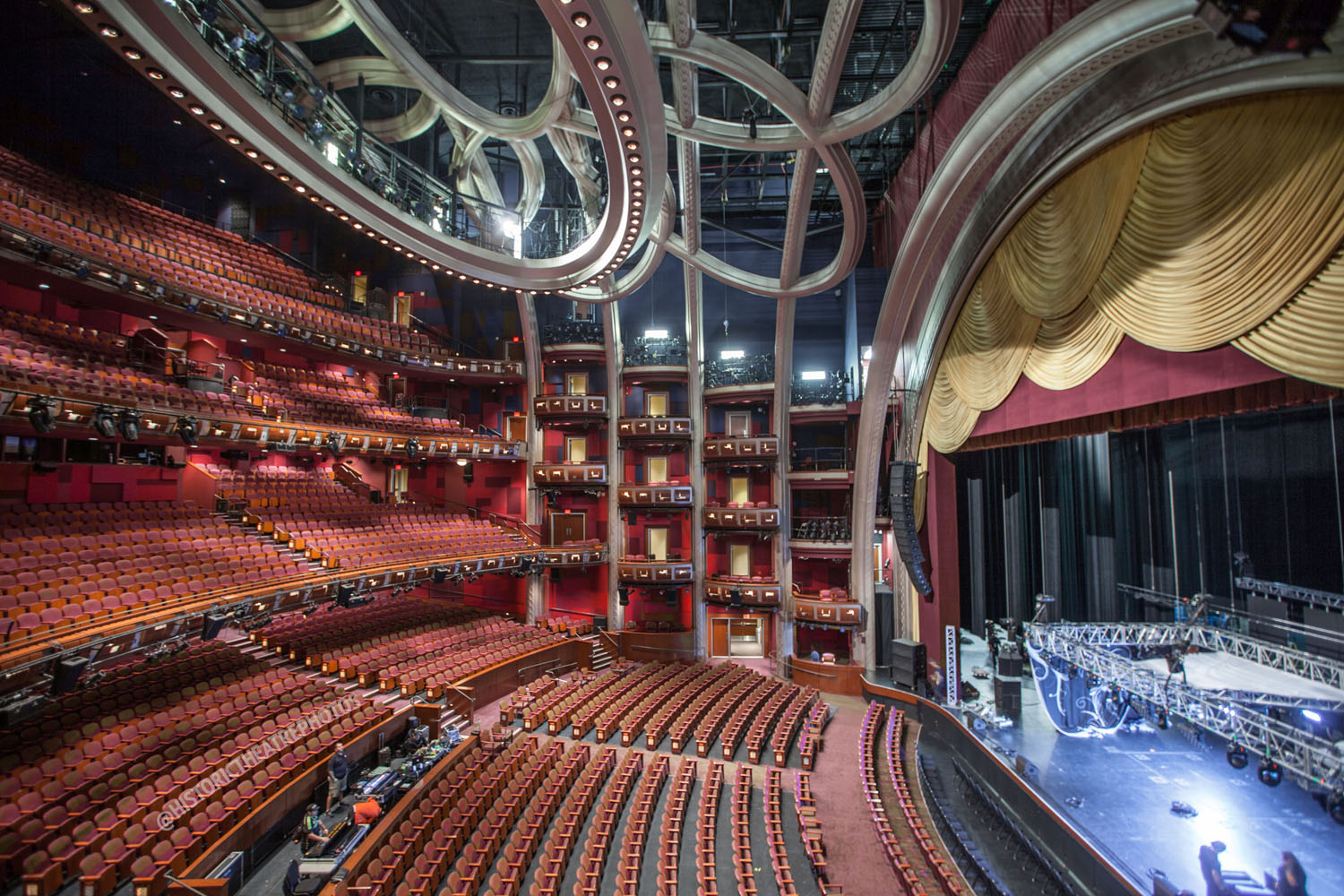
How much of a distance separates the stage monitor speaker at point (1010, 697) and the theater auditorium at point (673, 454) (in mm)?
110

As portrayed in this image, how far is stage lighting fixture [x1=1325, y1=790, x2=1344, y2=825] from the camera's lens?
19.4 ft

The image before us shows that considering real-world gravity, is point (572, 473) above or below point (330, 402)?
below

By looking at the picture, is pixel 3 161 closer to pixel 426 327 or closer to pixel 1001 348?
pixel 426 327

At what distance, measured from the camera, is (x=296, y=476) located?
14.9m

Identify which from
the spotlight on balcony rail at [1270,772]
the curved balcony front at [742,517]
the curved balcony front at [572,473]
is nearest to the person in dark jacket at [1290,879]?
the spotlight on balcony rail at [1270,772]

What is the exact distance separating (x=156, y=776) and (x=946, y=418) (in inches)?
482

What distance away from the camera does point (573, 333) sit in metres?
16.9

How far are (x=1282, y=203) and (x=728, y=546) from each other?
13940 millimetres

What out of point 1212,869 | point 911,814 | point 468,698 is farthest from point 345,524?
point 1212,869

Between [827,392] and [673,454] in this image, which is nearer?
[827,392]

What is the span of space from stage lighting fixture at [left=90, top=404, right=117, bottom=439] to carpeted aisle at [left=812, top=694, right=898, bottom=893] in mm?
11283

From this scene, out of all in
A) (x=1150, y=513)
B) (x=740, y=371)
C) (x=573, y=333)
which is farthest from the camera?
(x=573, y=333)

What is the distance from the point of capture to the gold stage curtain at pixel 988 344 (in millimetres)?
8250

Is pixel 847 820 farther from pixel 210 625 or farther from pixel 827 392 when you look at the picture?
pixel 827 392
